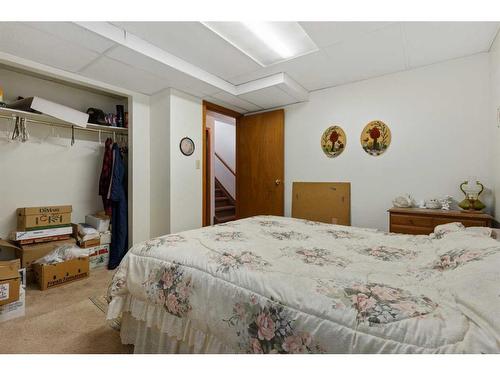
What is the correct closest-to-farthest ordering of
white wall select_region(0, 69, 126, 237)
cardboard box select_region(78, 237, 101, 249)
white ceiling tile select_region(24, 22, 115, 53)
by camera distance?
1. white ceiling tile select_region(24, 22, 115, 53)
2. white wall select_region(0, 69, 126, 237)
3. cardboard box select_region(78, 237, 101, 249)

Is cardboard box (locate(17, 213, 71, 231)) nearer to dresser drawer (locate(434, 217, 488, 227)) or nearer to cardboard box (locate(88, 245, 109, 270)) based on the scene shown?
cardboard box (locate(88, 245, 109, 270))

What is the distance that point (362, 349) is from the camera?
67 centimetres

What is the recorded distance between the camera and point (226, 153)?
5.96 meters

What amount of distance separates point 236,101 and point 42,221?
2718 mm

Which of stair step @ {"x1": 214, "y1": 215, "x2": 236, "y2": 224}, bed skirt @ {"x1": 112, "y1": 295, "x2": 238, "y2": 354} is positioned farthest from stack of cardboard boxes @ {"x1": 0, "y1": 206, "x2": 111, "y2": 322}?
stair step @ {"x1": 214, "y1": 215, "x2": 236, "y2": 224}

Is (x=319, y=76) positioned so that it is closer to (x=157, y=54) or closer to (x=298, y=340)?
(x=157, y=54)

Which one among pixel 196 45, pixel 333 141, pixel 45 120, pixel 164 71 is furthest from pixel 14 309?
pixel 333 141

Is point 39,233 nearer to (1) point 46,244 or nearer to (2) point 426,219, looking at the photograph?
(1) point 46,244

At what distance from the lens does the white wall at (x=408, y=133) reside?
2.34 meters

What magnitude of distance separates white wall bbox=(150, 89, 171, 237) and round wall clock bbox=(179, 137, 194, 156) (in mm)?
189

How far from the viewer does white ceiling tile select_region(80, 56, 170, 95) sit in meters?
2.29

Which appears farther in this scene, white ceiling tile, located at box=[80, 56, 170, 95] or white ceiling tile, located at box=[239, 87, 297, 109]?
white ceiling tile, located at box=[239, 87, 297, 109]

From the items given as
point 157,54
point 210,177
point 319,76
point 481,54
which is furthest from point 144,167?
point 481,54

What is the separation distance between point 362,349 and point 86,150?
139 inches
